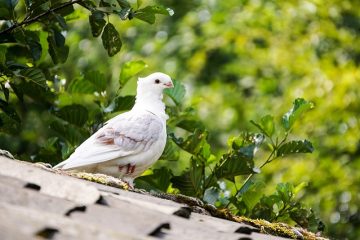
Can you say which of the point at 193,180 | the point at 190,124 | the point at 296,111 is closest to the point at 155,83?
the point at 190,124

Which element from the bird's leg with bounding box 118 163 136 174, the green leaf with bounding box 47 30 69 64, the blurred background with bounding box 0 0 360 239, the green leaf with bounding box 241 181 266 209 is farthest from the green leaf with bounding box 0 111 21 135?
the blurred background with bounding box 0 0 360 239

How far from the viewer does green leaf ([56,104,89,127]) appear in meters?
6.71

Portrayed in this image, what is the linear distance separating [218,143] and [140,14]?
909cm

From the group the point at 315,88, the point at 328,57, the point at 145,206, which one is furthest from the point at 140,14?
the point at 328,57

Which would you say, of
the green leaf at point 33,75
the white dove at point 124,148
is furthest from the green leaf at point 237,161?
the green leaf at point 33,75

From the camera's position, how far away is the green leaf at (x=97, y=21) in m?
5.54

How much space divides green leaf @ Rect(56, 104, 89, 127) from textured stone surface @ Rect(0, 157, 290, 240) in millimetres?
2954

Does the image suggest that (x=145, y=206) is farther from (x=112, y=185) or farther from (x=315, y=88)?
(x=315, y=88)

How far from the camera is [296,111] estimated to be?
6012 mm

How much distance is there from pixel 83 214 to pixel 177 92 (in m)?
3.97

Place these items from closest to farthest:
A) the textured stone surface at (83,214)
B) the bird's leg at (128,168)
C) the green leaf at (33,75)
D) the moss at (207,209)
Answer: the textured stone surface at (83,214)
the moss at (207,209)
the green leaf at (33,75)
the bird's leg at (128,168)

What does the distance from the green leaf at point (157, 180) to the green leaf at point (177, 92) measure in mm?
585

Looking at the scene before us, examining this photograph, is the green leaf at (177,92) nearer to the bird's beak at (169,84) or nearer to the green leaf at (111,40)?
the bird's beak at (169,84)

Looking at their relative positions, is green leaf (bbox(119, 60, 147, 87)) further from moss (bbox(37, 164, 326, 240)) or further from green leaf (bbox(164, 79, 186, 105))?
moss (bbox(37, 164, 326, 240))
